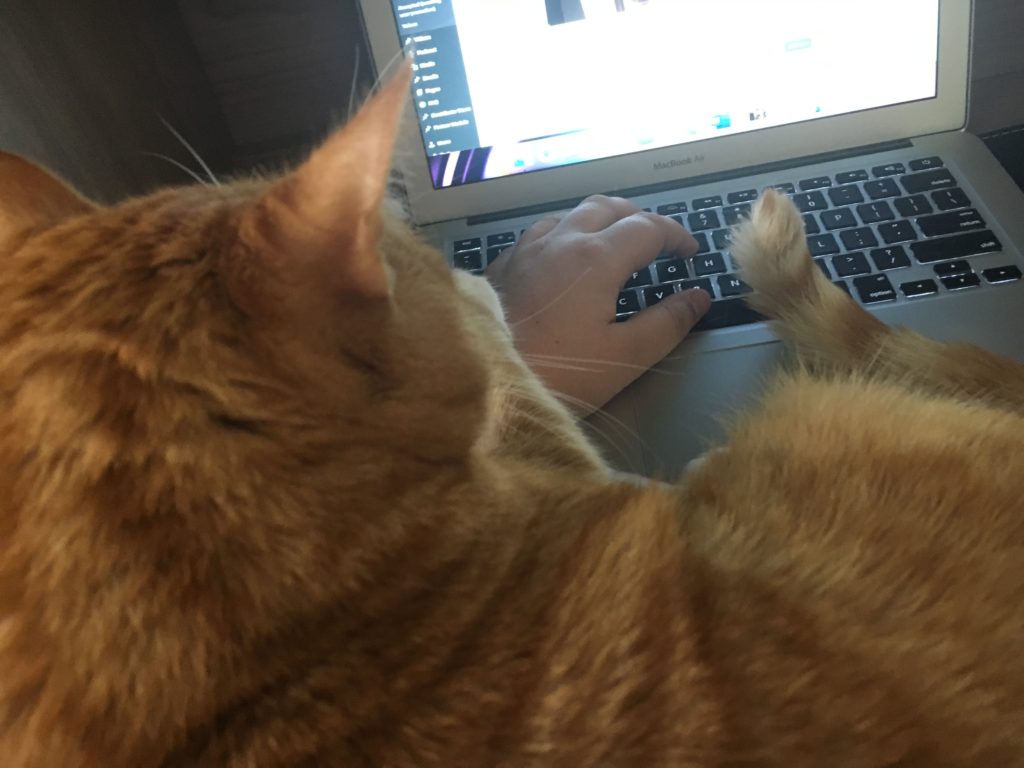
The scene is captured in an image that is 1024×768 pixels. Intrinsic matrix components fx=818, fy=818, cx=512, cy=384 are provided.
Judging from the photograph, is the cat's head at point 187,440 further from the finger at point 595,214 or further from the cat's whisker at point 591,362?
the finger at point 595,214

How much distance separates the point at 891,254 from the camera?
2.74 feet

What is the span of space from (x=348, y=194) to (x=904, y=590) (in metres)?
0.39

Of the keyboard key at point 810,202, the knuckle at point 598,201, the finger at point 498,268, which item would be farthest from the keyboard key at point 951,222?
the finger at point 498,268

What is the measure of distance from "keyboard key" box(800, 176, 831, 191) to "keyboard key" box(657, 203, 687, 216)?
13 cm

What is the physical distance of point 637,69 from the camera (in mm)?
905

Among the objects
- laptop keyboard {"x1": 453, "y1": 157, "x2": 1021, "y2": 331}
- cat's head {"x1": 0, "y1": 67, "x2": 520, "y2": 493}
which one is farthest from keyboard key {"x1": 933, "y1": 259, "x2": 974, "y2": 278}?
cat's head {"x1": 0, "y1": 67, "x2": 520, "y2": 493}

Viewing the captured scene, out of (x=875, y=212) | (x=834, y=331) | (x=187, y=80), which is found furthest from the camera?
(x=187, y=80)

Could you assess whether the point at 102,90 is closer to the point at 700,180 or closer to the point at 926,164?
the point at 700,180

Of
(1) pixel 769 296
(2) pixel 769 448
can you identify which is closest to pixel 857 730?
(2) pixel 769 448

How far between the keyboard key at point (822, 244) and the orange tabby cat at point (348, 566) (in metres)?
0.40

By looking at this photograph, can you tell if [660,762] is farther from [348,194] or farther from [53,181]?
[53,181]

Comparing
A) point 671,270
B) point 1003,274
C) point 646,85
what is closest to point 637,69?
point 646,85

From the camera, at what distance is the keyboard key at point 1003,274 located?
2.57 ft

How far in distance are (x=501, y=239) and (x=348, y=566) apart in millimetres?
589
